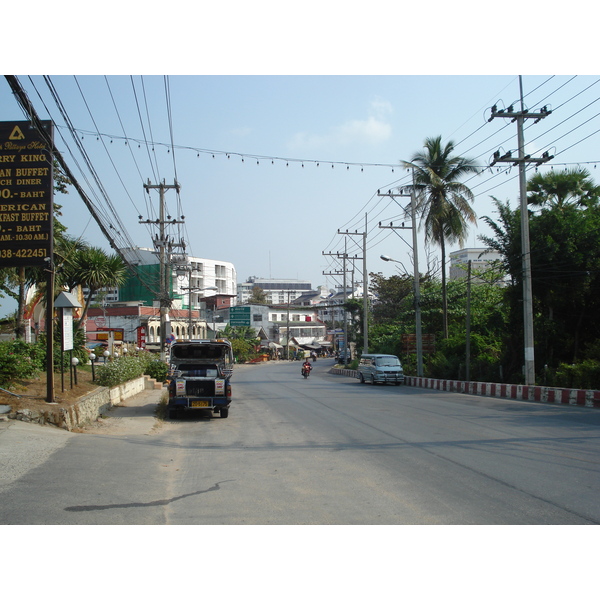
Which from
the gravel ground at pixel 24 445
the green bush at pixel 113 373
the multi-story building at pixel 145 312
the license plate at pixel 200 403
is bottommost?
the license plate at pixel 200 403

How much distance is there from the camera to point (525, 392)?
24.0 metres

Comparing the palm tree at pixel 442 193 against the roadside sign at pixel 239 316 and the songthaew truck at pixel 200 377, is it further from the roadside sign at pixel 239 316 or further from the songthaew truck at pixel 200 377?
the roadside sign at pixel 239 316

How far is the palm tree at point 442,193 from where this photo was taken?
127ft

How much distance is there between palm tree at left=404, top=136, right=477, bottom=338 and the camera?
3856 centimetres

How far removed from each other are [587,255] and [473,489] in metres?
23.0

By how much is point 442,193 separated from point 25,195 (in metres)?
30.4

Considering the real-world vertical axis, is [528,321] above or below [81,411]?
above

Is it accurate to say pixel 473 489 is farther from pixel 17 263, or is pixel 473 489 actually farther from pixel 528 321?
pixel 528 321

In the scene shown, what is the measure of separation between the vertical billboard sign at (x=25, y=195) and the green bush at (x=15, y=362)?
6.92 ft

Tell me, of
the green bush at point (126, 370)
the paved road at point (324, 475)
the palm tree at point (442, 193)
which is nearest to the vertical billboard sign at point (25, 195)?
the paved road at point (324, 475)

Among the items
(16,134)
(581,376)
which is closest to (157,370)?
(581,376)

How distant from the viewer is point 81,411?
1407 centimetres

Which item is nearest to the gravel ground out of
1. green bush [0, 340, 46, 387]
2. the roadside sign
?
green bush [0, 340, 46, 387]

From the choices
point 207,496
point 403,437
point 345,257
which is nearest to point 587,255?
point 403,437
